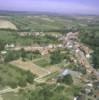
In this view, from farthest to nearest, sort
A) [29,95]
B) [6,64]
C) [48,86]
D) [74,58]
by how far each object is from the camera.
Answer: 1. [74,58]
2. [6,64]
3. [48,86]
4. [29,95]

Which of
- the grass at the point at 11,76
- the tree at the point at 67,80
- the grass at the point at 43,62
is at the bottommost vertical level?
the grass at the point at 43,62

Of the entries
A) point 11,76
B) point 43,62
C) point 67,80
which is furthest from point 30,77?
point 43,62

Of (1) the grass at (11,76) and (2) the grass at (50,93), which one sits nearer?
(2) the grass at (50,93)

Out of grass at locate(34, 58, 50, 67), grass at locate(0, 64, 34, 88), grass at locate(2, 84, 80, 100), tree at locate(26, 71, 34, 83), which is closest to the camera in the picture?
grass at locate(2, 84, 80, 100)

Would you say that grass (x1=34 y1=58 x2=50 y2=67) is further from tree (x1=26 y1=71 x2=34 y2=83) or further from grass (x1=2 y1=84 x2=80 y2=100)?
grass (x1=2 y1=84 x2=80 y2=100)

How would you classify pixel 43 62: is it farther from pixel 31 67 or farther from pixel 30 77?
pixel 30 77

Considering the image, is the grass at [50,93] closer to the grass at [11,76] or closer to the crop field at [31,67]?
the grass at [11,76]

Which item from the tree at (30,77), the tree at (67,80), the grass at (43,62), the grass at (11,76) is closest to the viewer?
the grass at (11,76)

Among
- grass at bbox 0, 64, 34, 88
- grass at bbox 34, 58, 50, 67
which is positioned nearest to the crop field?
grass at bbox 34, 58, 50, 67


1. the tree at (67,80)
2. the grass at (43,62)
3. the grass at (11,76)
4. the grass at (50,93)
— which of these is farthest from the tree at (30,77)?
the grass at (43,62)

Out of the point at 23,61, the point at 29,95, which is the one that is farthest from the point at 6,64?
the point at 29,95

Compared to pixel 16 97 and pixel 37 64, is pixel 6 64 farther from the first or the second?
pixel 16 97
